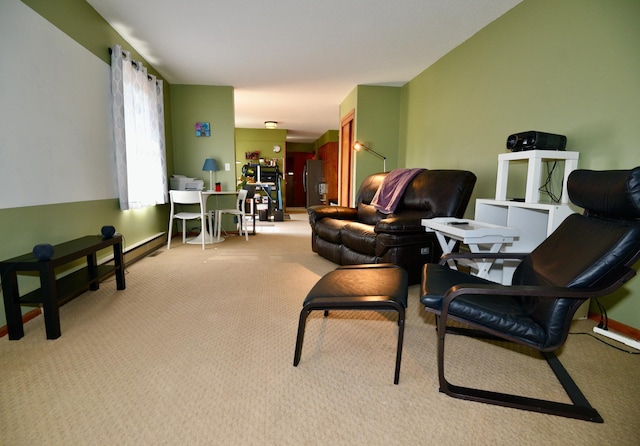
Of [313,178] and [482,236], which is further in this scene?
[313,178]

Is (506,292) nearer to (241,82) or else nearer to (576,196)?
(576,196)

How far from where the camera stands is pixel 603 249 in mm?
1282


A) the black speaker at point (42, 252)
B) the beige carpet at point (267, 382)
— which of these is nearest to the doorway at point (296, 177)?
the beige carpet at point (267, 382)

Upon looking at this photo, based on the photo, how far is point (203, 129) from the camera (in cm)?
517

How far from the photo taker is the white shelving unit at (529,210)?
2.00 meters

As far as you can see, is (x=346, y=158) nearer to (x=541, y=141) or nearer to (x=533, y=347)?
(x=541, y=141)

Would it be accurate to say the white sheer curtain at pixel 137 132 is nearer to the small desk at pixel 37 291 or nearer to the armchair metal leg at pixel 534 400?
the small desk at pixel 37 291

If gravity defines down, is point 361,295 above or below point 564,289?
below

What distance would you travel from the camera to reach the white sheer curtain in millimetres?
3162

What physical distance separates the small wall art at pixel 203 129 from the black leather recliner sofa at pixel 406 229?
2.66m

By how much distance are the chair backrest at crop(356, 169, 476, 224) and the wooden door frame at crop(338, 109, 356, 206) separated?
6.84 ft

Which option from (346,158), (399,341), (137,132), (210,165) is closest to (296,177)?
(346,158)

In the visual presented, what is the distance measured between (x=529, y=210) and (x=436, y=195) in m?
0.80

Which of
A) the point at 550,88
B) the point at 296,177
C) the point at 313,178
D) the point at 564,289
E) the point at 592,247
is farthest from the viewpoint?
the point at 296,177
